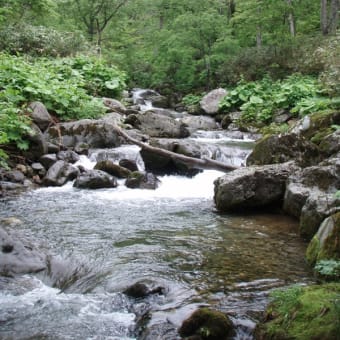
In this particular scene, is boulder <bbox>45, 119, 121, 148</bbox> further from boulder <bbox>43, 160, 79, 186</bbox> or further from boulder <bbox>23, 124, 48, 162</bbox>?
boulder <bbox>43, 160, 79, 186</bbox>

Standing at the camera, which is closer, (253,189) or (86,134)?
(253,189)

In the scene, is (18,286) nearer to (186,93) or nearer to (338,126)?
(338,126)

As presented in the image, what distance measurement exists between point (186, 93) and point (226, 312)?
20.9m

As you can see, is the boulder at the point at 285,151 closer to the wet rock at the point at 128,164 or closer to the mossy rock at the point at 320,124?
the mossy rock at the point at 320,124

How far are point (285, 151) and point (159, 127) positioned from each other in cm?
620

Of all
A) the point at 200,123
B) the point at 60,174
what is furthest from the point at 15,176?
the point at 200,123

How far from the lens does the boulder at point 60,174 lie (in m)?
10.2

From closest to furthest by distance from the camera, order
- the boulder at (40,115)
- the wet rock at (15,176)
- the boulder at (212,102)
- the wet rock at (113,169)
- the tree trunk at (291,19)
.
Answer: the wet rock at (15,176) → the wet rock at (113,169) → the boulder at (40,115) → the boulder at (212,102) → the tree trunk at (291,19)

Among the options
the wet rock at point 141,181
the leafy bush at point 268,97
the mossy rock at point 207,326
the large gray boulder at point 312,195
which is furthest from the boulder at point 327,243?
the leafy bush at point 268,97

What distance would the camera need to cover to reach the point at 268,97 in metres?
18.8

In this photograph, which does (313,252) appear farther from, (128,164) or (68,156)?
(68,156)

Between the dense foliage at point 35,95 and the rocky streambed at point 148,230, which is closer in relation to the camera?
the rocky streambed at point 148,230

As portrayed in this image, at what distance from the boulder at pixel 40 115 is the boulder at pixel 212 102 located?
28.8 ft

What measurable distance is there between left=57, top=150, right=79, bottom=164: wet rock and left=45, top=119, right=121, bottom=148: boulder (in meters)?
0.67
